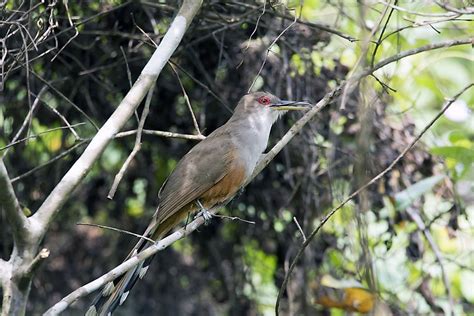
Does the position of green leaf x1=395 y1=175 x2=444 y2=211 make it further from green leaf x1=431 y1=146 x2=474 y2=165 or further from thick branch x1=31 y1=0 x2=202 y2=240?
thick branch x1=31 y1=0 x2=202 y2=240

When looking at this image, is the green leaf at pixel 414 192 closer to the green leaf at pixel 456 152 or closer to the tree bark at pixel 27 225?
the green leaf at pixel 456 152

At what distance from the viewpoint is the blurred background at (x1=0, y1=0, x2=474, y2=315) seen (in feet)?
15.2

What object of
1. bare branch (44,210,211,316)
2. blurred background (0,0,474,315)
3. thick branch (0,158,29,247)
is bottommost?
blurred background (0,0,474,315)

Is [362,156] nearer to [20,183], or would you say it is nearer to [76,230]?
[20,183]

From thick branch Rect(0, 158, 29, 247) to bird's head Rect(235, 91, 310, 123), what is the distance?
74.4 inches

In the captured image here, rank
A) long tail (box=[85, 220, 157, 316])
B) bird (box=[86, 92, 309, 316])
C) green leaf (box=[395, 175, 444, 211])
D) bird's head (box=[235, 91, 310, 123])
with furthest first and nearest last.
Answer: bird's head (box=[235, 91, 310, 123])
bird (box=[86, 92, 309, 316])
green leaf (box=[395, 175, 444, 211])
long tail (box=[85, 220, 157, 316])

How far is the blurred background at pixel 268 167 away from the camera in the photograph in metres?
4.63

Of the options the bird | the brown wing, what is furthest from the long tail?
the brown wing

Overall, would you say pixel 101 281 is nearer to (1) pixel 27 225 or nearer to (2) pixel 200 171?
(1) pixel 27 225

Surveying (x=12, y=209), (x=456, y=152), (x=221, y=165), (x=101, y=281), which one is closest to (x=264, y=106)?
(x=221, y=165)

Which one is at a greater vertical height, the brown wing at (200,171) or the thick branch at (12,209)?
the thick branch at (12,209)

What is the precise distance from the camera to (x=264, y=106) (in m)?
4.72

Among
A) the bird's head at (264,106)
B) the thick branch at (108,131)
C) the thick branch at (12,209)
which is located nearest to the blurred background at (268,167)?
the bird's head at (264,106)

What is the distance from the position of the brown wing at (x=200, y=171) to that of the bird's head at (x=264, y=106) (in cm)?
19
